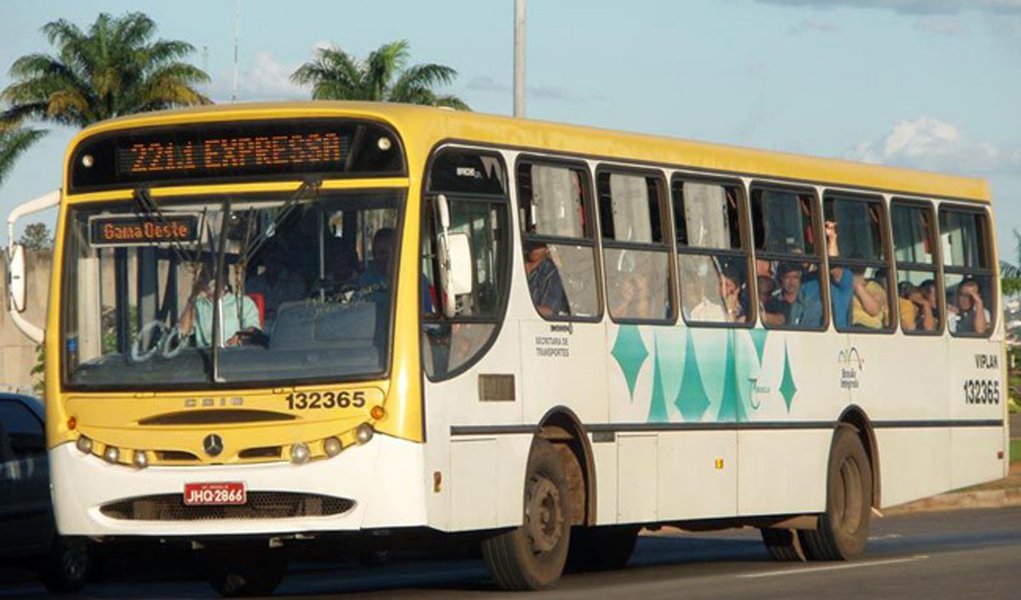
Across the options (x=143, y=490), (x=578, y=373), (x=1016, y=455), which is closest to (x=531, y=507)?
(x=578, y=373)

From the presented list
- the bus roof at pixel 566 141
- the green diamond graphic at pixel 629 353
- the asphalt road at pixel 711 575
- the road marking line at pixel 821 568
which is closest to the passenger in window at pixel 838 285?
the bus roof at pixel 566 141

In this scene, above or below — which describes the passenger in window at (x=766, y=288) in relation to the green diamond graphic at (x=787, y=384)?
above

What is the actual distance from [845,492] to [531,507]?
4.88m

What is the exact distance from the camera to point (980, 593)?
14906 mm

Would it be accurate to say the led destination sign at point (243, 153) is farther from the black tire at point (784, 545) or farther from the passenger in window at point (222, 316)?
the black tire at point (784, 545)

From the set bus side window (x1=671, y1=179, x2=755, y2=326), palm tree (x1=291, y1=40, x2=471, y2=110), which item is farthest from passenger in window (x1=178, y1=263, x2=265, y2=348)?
palm tree (x1=291, y1=40, x2=471, y2=110)

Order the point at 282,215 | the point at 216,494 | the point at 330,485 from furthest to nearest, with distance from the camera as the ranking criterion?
the point at 282,215
the point at 216,494
the point at 330,485

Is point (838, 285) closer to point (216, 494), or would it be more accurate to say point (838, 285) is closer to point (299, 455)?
point (299, 455)

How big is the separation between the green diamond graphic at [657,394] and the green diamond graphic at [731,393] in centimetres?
93

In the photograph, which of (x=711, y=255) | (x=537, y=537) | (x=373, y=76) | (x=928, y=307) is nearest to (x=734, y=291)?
(x=711, y=255)

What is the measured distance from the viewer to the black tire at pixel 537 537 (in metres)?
15.6

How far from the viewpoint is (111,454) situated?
1466cm

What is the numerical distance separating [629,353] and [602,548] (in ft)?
10.2

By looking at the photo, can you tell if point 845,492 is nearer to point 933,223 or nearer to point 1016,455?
point 933,223
